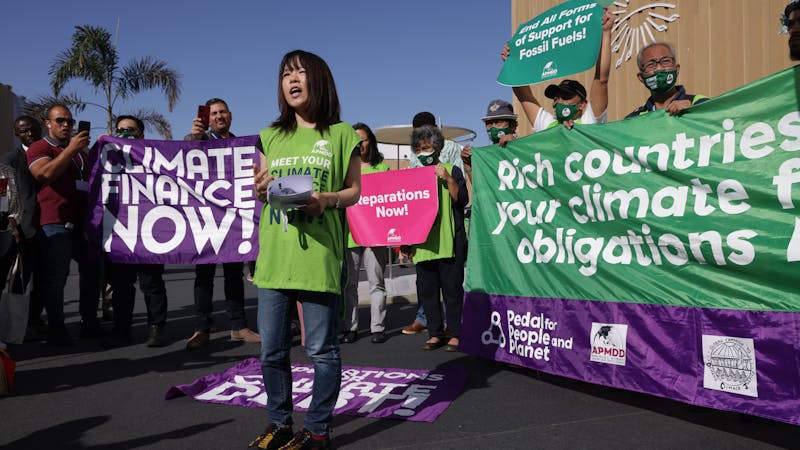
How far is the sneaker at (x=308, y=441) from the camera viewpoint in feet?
8.26

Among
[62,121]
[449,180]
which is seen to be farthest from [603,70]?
[62,121]

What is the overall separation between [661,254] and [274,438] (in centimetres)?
219

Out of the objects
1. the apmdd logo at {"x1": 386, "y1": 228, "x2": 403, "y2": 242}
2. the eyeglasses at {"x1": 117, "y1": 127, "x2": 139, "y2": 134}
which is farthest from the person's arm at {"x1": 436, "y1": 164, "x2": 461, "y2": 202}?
the eyeglasses at {"x1": 117, "y1": 127, "x2": 139, "y2": 134}

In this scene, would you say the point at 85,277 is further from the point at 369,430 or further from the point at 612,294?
the point at 612,294

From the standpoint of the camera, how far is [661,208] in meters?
3.03

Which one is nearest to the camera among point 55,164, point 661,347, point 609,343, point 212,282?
point 661,347

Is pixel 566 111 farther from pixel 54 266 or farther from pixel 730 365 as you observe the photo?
pixel 54 266

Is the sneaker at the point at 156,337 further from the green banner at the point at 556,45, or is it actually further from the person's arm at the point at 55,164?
the green banner at the point at 556,45

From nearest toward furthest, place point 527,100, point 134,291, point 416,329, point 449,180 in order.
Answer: point 527,100 < point 449,180 < point 134,291 < point 416,329

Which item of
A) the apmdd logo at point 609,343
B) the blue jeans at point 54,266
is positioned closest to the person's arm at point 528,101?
the apmdd logo at point 609,343

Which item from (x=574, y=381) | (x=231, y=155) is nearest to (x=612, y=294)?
(x=574, y=381)

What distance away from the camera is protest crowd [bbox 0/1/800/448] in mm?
2545

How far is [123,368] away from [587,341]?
338 cm

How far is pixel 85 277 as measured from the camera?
535cm
